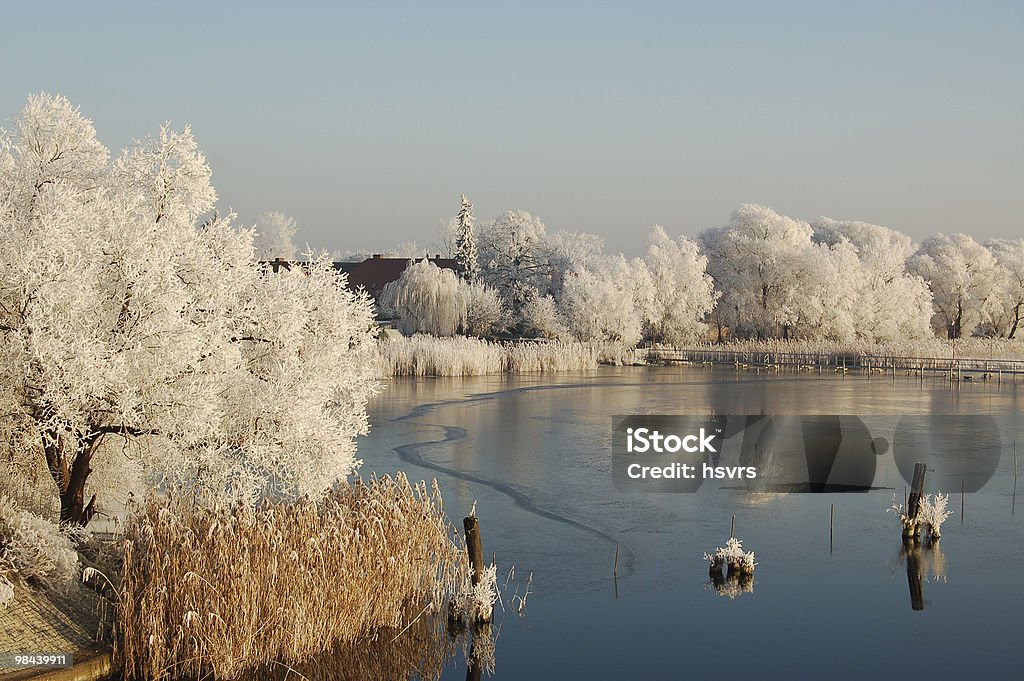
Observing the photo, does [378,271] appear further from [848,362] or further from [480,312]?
[848,362]

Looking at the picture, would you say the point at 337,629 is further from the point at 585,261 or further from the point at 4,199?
the point at 585,261

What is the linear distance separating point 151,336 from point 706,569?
6.49 metres

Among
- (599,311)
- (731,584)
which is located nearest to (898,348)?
(599,311)

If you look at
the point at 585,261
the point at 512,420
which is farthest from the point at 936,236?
the point at 512,420

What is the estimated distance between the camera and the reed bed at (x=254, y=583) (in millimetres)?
7977

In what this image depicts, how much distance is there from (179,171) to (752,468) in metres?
11.7

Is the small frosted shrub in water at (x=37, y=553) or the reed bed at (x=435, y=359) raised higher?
the reed bed at (x=435, y=359)

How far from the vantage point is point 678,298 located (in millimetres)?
54938

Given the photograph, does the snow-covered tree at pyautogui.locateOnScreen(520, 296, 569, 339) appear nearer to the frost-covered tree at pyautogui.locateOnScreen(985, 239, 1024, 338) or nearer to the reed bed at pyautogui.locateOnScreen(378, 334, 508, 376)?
the reed bed at pyautogui.locateOnScreen(378, 334, 508, 376)

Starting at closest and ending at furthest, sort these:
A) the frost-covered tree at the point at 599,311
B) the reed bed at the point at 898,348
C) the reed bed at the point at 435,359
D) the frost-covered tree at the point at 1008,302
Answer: the reed bed at the point at 435,359
the reed bed at the point at 898,348
the frost-covered tree at the point at 599,311
the frost-covered tree at the point at 1008,302

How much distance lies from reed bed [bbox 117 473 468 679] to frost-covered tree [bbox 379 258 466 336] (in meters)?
39.2

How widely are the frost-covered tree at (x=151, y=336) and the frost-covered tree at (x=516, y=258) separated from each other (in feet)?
148

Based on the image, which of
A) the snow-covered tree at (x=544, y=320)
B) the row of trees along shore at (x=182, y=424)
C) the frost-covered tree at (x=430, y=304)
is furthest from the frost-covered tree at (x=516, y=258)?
the row of trees along shore at (x=182, y=424)

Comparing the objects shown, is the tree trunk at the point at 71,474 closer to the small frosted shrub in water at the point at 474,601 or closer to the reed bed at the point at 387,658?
the reed bed at the point at 387,658
